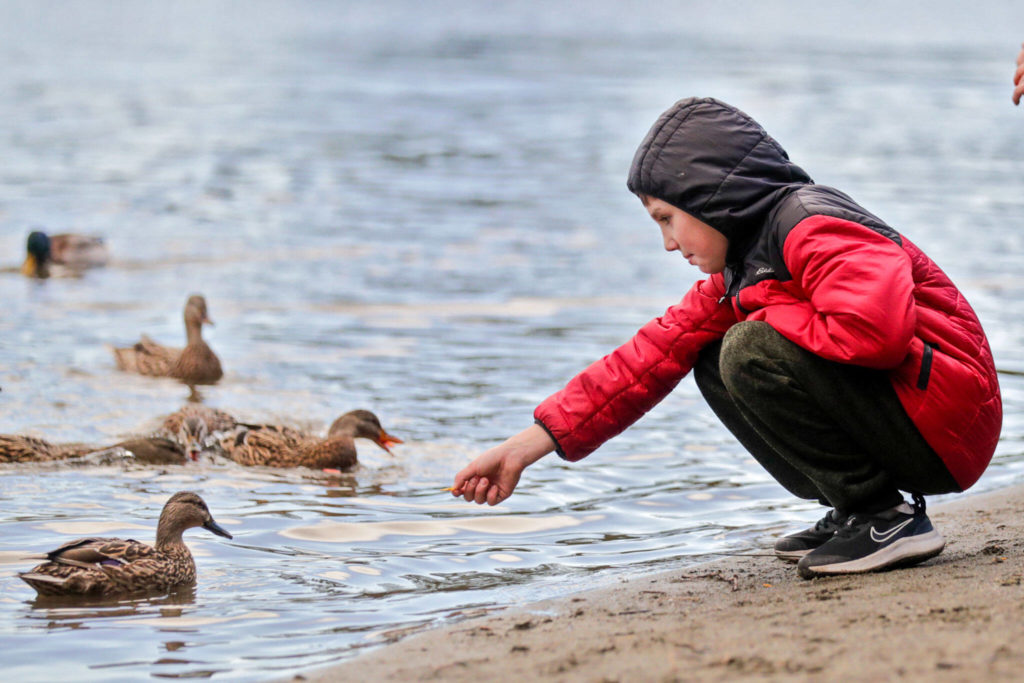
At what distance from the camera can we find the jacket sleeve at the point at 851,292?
13.3ft

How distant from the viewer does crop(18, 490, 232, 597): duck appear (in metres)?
5.09

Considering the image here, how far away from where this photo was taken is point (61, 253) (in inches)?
523

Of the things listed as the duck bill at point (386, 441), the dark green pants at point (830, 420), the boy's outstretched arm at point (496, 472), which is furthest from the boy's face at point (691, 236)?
the duck bill at point (386, 441)

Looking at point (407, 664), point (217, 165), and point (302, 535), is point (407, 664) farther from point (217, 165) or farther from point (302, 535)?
point (217, 165)

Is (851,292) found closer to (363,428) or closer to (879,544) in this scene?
(879,544)

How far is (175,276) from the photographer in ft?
43.1

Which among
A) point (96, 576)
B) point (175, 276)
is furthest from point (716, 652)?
point (175, 276)

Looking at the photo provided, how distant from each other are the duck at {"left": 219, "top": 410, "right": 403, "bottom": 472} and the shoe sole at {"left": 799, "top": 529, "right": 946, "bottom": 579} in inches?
142

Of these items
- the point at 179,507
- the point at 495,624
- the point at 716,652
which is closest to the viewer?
the point at 716,652

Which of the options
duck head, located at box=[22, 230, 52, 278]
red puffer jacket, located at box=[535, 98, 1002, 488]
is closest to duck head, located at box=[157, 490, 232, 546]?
red puffer jacket, located at box=[535, 98, 1002, 488]

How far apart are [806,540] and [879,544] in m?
0.57

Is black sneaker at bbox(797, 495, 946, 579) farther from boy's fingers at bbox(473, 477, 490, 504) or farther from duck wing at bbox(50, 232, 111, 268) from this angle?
duck wing at bbox(50, 232, 111, 268)

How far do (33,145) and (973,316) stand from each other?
1929 centimetres

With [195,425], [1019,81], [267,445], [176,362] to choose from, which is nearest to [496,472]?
[1019,81]
